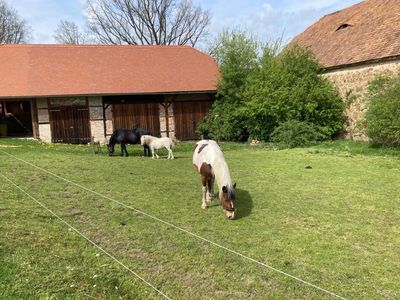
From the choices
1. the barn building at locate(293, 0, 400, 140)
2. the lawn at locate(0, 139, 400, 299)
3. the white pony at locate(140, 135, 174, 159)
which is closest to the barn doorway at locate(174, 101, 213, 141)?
the barn building at locate(293, 0, 400, 140)

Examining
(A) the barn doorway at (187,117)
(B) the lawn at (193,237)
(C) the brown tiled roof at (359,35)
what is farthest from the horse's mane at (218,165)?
(A) the barn doorway at (187,117)

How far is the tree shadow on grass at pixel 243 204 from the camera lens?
714 cm

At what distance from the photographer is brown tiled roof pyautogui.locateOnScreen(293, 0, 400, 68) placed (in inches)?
682

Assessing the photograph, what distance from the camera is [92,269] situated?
468 centimetres

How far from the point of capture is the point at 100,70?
2325cm

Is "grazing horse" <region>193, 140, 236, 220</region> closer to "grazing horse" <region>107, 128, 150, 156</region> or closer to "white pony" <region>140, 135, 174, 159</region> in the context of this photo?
"white pony" <region>140, 135, 174, 159</region>

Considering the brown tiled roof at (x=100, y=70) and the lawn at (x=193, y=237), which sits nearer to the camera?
the lawn at (x=193, y=237)

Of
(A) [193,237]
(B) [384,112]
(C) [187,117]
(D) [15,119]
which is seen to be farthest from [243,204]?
(D) [15,119]

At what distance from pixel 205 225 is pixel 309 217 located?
1.85 metres

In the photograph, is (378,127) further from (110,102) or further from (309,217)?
(110,102)

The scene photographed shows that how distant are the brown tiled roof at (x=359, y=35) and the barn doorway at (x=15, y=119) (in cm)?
1628

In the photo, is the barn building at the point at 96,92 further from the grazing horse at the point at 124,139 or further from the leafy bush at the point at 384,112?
the leafy bush at the point at 384,112

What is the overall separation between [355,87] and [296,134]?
11.4 feet

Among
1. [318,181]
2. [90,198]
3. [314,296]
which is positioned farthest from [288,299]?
[318,181]
